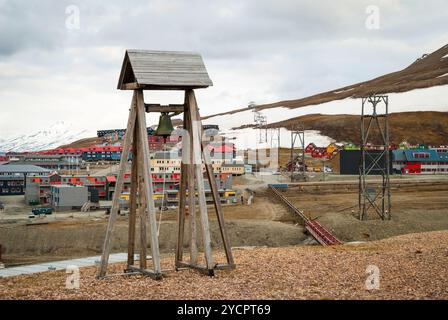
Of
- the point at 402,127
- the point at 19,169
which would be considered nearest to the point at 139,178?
the point at 19,169

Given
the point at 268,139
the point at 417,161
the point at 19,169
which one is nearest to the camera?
the point at 19,169

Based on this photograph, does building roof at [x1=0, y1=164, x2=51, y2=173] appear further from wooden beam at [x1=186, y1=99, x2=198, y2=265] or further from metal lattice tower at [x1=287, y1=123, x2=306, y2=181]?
wooden beam at [x1=186, y1=99, x2=198, y2=265]

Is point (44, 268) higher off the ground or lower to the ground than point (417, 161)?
lower

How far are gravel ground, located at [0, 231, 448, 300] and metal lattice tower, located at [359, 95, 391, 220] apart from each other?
33145mm

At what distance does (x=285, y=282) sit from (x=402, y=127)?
144 metres

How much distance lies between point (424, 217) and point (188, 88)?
43.5m

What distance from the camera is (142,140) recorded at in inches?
679

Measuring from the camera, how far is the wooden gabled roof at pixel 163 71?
17.2m

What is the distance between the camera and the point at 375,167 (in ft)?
313

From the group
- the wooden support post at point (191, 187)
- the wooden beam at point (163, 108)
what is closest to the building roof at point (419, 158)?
the wooden support post at point (191, 187)

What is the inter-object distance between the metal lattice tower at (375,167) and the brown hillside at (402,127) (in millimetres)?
4800

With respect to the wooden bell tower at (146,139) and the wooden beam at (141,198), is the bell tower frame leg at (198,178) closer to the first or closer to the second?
the wooden bell tower at (146,139)

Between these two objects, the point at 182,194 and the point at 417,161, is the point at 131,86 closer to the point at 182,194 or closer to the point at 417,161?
the point at 182,194

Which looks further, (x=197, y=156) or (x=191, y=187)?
(x=191, y=187)
